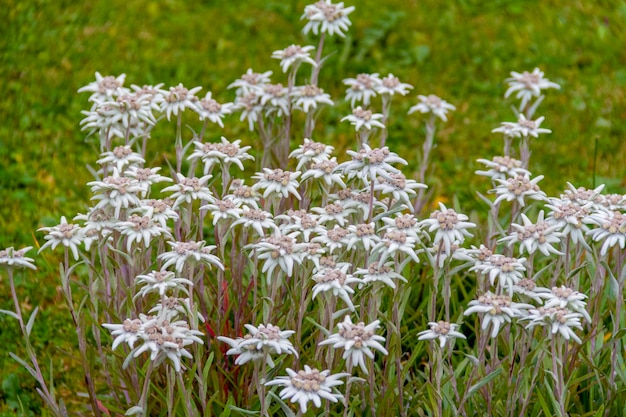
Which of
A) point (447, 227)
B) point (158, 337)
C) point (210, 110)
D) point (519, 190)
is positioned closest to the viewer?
point (158, 337)

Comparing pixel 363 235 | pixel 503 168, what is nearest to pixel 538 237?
pixel 363 235

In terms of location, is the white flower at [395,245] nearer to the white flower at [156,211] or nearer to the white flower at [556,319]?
the white flower at [556,319]

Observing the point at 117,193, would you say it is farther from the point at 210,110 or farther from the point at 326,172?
the point at 210,110

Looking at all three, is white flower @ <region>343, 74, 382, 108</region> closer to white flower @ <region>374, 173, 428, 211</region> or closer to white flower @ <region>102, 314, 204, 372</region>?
white flower @ <region>374, 173, 428, 211</region>

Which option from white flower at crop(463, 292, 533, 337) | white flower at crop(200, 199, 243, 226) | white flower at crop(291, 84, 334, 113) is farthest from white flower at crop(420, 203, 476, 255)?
white flower at crop(291, 84, 334, 113)

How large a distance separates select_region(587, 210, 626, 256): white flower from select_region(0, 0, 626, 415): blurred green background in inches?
78.0

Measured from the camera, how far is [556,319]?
2.76m

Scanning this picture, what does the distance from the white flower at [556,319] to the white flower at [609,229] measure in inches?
12.1

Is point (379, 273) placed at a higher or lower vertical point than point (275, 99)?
lower

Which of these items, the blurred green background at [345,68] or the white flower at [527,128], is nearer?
the white flower at [527,128]

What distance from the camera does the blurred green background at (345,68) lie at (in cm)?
559

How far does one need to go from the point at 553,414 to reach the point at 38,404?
2304 millimetres

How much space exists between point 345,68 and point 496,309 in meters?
4.04

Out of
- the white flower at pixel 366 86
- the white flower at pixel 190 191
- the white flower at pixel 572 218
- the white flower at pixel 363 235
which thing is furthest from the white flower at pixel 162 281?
the white flower at pixel 366 86
